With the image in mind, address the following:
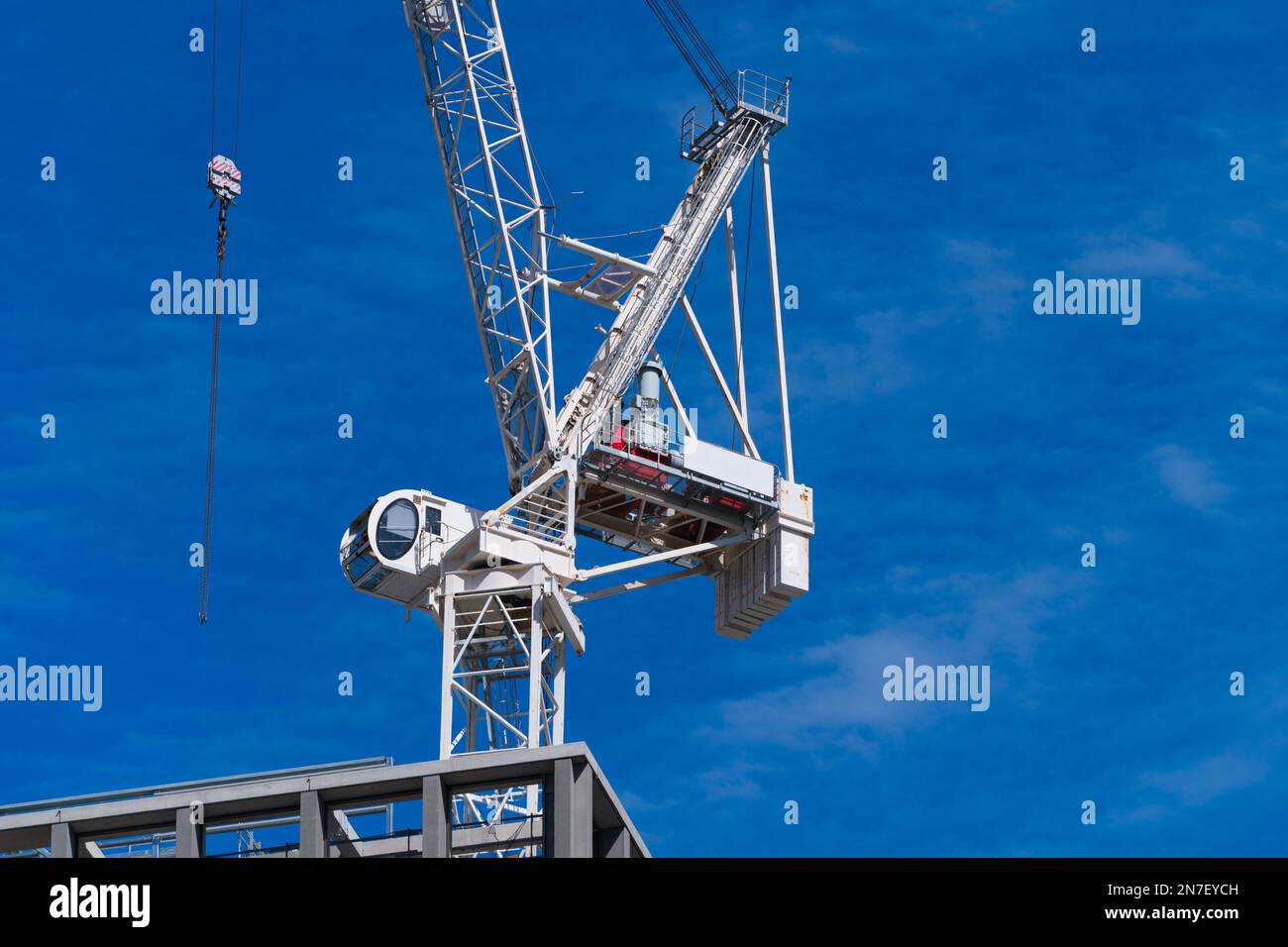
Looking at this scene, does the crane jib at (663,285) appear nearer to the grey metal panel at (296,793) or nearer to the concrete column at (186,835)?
the grey metal panel at (296,793)

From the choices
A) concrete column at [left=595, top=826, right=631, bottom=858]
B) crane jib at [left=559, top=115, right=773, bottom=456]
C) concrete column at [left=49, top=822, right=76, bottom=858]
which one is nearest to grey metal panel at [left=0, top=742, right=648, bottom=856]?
concrete column at [left=49, top=822, right=76, bottom=858]

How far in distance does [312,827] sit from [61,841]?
8.64m

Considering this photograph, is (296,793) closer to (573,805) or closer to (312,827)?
(312,827)

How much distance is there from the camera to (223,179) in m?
112

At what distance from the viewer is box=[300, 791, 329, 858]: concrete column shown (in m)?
82.3

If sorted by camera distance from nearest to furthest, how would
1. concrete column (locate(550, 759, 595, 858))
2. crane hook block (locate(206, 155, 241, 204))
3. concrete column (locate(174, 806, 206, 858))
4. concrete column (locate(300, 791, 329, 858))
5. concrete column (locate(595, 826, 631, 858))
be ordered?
1. concrete column (locate(550, 759, 595, 858))
2. concrete column (locate(300, 791, 329, 858))
3. concrete column (locate(174, 806, 206, 858))
4. concrete column (locate(595, 826, 631, 858))
5. crane hook block (locate(206, 155, 241, 204))

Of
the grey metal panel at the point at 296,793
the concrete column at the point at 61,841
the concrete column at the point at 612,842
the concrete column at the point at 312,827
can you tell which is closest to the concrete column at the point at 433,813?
the grey metal panel at the point at 296,793

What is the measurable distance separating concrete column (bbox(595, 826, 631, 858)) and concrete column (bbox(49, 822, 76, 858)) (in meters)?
17.6

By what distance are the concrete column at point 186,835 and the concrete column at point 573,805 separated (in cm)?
1181

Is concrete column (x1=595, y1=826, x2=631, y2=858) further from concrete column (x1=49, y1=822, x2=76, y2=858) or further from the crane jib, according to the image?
the crane jib

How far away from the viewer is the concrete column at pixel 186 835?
8281 cm
